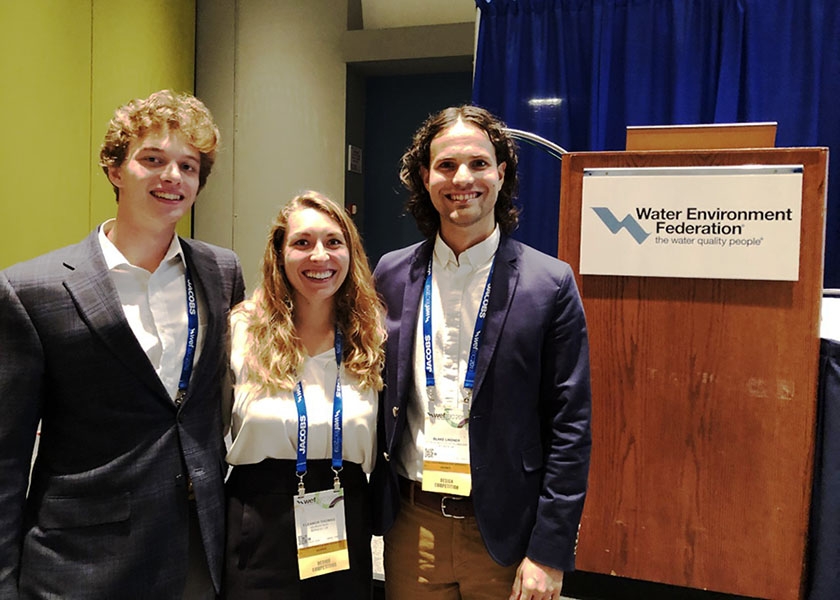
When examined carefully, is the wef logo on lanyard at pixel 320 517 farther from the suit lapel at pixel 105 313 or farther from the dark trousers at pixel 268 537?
the suit lapel at pixel 105 313

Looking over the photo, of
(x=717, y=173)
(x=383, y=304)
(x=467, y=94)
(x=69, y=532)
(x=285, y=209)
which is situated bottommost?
(x=69, y=532)

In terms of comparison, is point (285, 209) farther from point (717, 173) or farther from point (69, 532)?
point (717, 173)

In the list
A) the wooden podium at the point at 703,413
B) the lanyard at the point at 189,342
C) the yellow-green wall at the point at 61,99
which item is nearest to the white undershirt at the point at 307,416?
the lanyard at the point at 189,342

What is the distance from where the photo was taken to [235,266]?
64.5 inches

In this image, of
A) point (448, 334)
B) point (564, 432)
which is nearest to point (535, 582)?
point (564, 432)

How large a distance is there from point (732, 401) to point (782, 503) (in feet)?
1.09

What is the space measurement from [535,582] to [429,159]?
1065 mm

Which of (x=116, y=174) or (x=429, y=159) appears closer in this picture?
(x=116, y=174)

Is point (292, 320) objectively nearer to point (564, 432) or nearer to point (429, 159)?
point (429, 159)

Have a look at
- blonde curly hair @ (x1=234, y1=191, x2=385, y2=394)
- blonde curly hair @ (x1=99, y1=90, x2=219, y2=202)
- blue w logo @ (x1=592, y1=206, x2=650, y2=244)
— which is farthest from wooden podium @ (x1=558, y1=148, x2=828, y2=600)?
blonde curly hair @ (x1=99, y1=90, x2=219, y2=202)

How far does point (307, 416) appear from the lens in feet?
4.70

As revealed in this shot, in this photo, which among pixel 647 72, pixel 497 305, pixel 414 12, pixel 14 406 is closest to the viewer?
pixel 14 406

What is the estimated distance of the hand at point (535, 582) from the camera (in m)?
1.43

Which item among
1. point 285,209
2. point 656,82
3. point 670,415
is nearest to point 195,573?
point 285,209
